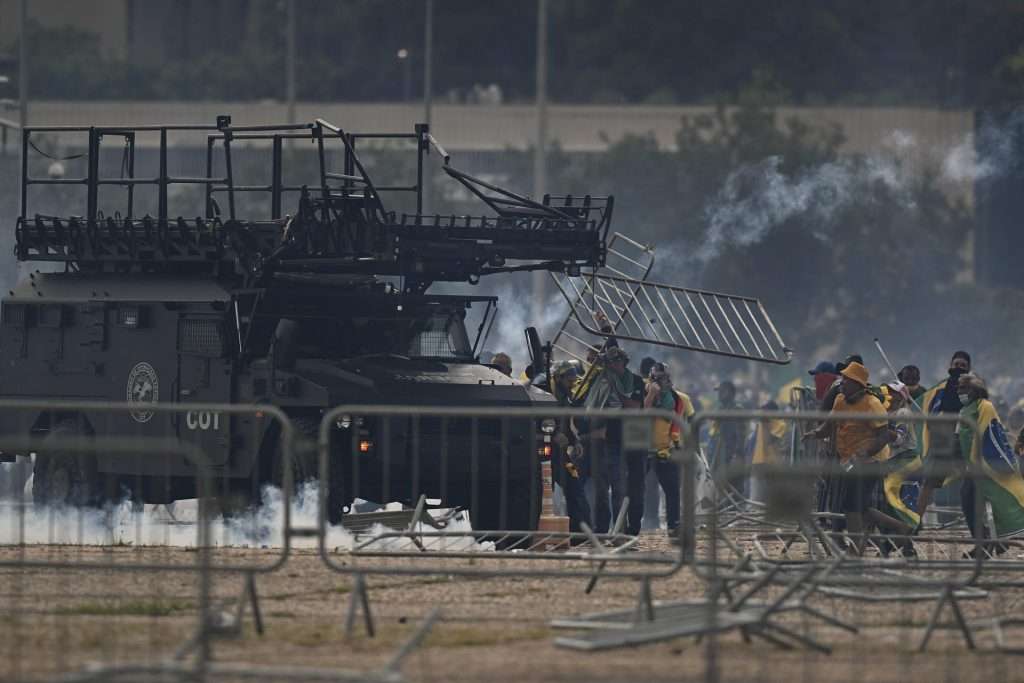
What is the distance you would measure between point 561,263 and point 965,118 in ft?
110

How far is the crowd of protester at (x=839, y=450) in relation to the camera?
13.9m

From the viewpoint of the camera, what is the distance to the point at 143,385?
18.5 meters

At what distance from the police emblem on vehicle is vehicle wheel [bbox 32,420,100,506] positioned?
4.66ft

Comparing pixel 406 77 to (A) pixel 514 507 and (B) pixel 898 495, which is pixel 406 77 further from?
(B) pixel 898 495

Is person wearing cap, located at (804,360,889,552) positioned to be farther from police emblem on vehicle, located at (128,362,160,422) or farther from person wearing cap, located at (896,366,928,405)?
police emblem on vehicle, located at (128,362,160,422)

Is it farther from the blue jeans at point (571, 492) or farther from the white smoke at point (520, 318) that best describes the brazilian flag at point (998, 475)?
the white smoke at point (520, 318)

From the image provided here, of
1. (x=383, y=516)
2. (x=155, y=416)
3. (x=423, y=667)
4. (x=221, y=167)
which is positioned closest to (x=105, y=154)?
(x=221, y=167)

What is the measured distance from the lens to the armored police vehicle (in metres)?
16.5

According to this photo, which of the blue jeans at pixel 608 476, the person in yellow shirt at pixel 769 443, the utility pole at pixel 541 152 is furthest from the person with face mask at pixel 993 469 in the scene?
the utility pole at pixel 541 152

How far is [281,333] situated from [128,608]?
5.27 meters

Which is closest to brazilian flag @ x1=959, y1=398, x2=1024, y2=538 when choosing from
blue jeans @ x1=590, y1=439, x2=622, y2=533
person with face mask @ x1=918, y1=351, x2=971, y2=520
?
person with face mask @ x1=918, y1=351, x2=971, y2=520

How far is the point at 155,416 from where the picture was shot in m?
18.1

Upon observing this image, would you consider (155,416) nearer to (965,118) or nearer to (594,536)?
(594,536)

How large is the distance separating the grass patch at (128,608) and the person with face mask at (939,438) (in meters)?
3.98
